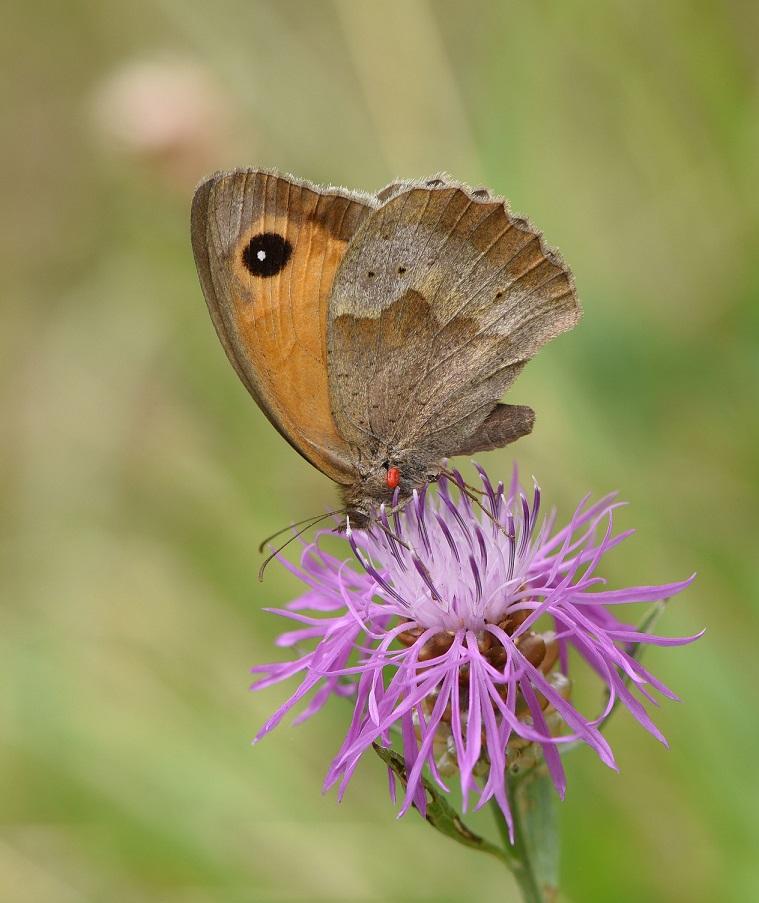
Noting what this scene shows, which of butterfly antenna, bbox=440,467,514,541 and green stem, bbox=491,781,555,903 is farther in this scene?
butterfly antenna, bbox=440,467,514,541

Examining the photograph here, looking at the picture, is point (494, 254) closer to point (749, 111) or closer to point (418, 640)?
point (418, 640)

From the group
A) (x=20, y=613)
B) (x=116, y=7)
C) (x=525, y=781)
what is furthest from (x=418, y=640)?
(x=116, y=7)

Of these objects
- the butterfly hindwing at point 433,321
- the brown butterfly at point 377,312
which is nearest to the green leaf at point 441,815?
the brown butterfly at point 377,312

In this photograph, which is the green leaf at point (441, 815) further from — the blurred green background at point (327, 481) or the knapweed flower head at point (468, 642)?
the blurred green background at point (327, 481)

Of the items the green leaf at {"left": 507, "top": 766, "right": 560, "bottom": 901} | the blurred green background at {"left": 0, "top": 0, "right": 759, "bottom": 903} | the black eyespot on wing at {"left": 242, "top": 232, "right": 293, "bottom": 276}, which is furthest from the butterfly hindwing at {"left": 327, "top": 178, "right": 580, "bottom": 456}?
the blurred green background at {"left": 0, "top": 0, "right": 759, "bottom": 903}

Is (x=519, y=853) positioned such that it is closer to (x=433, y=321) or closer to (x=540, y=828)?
(x=540, y=828)

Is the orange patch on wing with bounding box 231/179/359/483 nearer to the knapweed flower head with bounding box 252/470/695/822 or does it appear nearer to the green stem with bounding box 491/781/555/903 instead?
the knapweed flower head with bounding box 252/470/695/822
